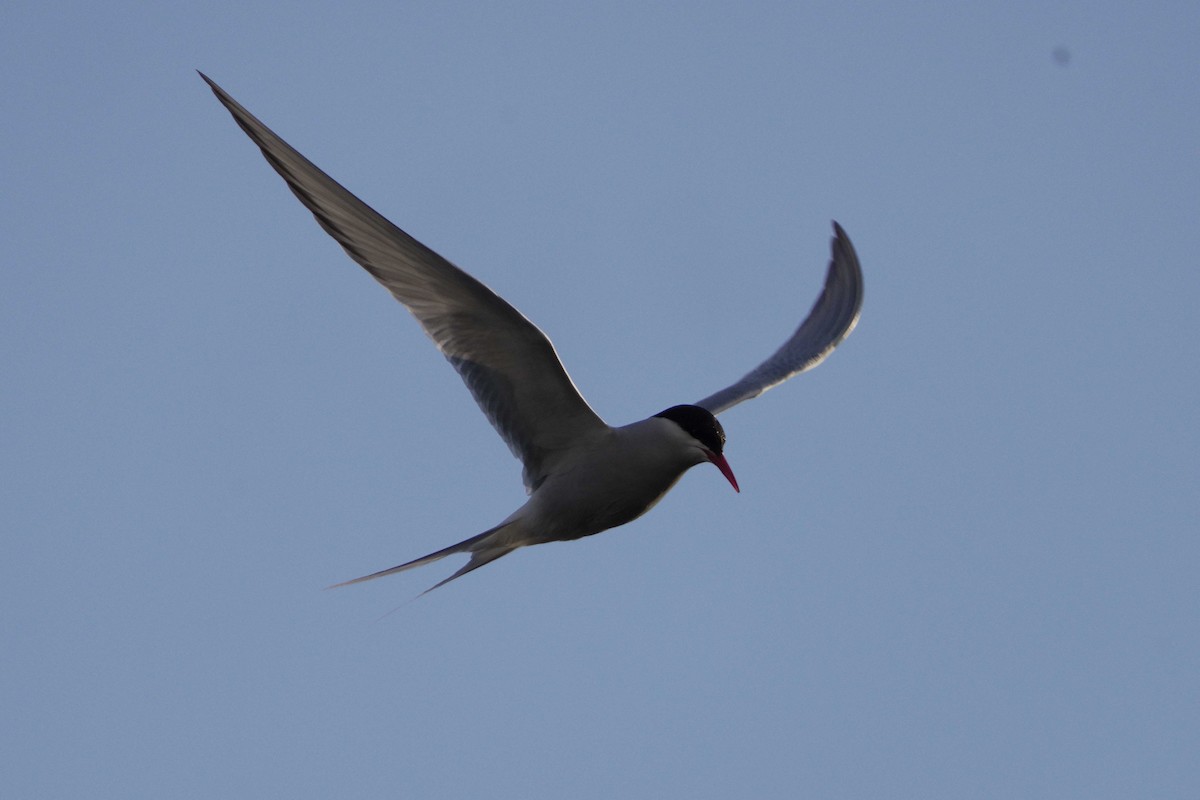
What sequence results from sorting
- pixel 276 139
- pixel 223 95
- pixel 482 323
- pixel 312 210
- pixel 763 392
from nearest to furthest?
1. pixel 223 95
2. pixel 276 139
3. pixel 312 210
4. pixel 482 323
5. pixel 763 392

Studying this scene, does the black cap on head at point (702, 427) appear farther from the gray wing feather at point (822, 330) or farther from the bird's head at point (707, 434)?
the gray wing feather at point (822, 330)

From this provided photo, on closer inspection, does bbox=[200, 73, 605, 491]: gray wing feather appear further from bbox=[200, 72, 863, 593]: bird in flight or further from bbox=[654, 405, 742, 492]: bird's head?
bbox=[654, 405, 742, 492]: bird's head

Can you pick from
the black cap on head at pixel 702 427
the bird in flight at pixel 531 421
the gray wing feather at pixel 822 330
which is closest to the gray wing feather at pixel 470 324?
the bird in flight at pixel 531 421

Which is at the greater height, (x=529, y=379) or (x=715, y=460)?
(x=529, y=379)

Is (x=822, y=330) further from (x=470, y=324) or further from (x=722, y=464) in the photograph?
(x=470, y=324)

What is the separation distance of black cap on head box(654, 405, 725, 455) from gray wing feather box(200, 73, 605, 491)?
0.46m

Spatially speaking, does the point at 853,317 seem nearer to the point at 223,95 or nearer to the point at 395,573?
the point at 395,573

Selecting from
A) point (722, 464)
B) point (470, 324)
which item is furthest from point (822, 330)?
point (470, 324)

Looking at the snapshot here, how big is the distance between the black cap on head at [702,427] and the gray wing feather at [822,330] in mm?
1661

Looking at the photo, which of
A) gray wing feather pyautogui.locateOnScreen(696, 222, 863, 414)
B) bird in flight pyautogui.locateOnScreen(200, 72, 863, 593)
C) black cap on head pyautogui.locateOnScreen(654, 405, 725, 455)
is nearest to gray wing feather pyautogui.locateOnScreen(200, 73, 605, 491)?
bird in flight pyautogui.locateOnScreen(200, 72, 863, 593)

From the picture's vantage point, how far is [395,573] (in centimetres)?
639

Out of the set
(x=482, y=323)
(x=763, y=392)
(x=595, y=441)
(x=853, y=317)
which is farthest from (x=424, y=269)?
(x=853, y=317)

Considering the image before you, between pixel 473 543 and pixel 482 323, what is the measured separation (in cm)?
114

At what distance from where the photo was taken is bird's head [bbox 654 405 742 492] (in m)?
6.54
